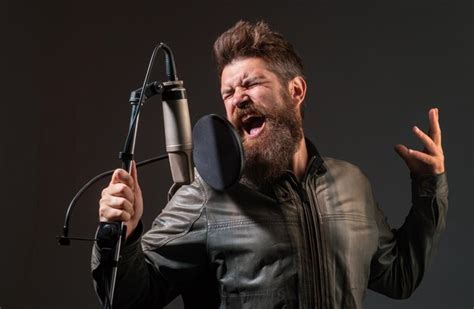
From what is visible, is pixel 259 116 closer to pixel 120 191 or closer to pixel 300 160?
pixel 300 160

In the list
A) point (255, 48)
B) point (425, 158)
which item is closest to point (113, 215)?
point (255, 48)

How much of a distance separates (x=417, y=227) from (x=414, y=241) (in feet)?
0.13

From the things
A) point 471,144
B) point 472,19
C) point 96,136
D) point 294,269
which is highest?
point 472,19

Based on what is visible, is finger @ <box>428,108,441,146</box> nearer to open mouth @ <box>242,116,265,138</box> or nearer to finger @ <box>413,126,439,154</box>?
finger @ <box>413,126,439,154</box>

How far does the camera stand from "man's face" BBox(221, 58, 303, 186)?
61.9 inches

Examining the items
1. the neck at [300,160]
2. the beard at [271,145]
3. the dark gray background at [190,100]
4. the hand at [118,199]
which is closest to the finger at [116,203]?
the hand at [118,199]

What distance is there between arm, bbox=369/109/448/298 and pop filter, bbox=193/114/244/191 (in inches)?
21.0

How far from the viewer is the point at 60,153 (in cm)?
221

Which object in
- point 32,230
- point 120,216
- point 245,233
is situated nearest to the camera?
point 120,216

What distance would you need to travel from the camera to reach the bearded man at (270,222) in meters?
1.47

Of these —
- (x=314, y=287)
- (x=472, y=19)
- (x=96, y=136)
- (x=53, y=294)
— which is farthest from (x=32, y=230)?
(x=472, y=19)

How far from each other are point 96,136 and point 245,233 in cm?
95

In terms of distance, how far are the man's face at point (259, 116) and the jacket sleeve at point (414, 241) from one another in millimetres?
356

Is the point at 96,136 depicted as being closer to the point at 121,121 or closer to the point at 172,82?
the point at 121,121
